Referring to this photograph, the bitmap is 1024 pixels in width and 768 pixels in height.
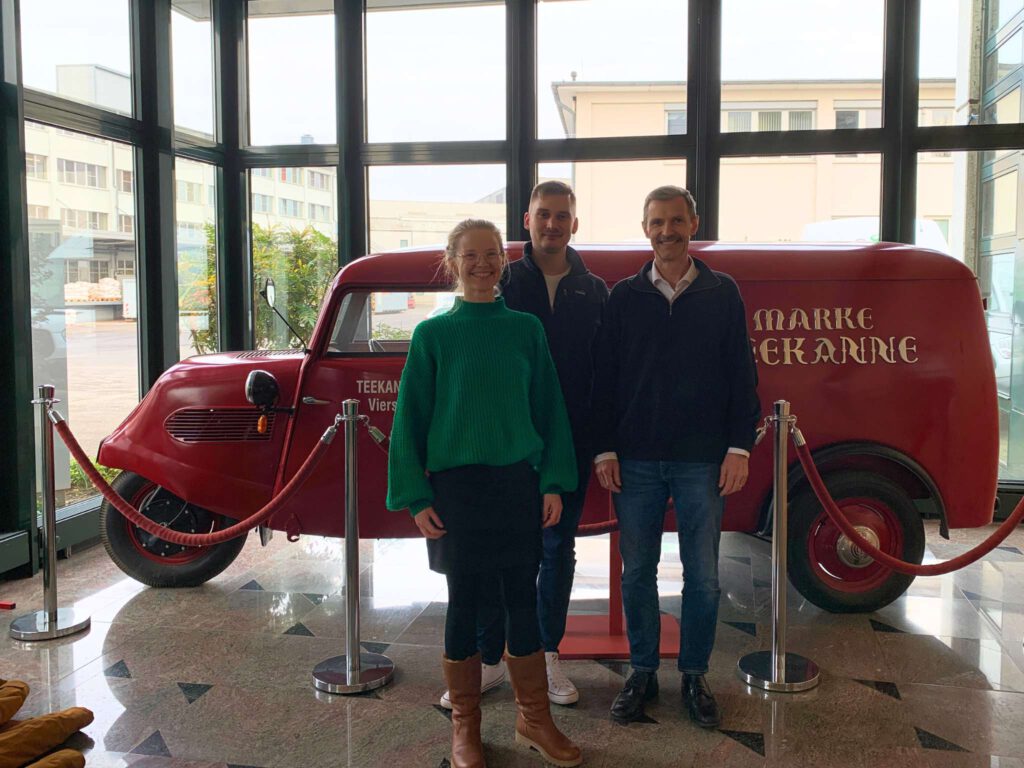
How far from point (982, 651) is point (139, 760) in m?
3.17

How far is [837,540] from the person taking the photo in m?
4.01

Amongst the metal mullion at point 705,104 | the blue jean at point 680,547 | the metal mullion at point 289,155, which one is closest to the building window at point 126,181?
the metal mullion at point 289,155

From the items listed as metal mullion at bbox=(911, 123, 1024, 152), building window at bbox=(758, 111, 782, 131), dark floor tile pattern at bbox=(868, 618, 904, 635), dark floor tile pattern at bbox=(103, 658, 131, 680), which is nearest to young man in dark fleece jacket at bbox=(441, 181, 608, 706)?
dark floor tile pattern at bbox=(103, 658, 131, 680)

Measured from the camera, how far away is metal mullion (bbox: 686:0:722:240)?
19.8ft

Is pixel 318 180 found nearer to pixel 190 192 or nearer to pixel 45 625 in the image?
pixel 190 192

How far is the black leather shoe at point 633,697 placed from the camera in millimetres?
3000

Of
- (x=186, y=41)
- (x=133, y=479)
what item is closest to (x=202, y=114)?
(x=186, y=41)

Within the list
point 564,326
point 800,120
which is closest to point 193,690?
point 564,326

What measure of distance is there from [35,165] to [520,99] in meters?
3.10

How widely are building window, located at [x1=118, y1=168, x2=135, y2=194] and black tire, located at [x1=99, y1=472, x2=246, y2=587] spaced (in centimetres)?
218

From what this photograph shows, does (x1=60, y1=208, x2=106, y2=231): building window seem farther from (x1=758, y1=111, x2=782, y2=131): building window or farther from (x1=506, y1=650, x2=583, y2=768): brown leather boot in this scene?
(x1=758, y1=111, x2=782, y2=131): building window

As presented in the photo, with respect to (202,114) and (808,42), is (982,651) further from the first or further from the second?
(202,114)

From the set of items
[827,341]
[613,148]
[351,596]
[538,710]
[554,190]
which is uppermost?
[613,148]

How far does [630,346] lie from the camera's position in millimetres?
2916
